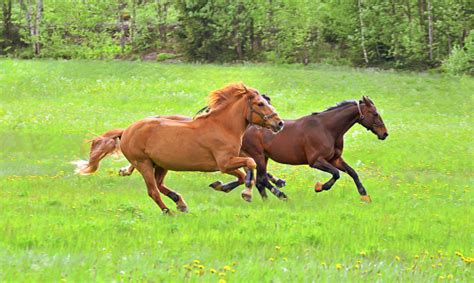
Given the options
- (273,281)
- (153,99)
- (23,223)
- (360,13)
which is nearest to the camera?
(273,281)

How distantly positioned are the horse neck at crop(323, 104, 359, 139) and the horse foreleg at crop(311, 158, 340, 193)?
59 centimetres

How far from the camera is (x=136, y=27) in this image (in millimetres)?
63375

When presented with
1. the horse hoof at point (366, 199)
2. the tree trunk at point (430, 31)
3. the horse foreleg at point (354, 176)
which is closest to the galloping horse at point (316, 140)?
the horse foreleg at point (354, 176)

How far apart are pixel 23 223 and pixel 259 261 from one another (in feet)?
12.4

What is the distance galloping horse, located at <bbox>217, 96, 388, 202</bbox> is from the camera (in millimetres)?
15758

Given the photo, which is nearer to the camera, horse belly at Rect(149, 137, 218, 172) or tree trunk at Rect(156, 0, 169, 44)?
horse belly at Rect(149, 137, 218, 172)

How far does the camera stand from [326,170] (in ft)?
51.5

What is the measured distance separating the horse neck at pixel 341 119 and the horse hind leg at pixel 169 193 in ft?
13.0

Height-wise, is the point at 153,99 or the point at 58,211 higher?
the point at 58,211

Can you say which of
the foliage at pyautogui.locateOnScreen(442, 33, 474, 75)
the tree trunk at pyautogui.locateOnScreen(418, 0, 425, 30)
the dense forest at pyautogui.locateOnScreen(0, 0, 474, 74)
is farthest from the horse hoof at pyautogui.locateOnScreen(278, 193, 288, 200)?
the tree trunk at pyautogui.locateOnScreen(418, 0, 425, 30)

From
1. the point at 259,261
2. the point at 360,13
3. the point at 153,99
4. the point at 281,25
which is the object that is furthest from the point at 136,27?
the point at 259,261

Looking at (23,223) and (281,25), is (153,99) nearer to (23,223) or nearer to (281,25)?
(281,25)

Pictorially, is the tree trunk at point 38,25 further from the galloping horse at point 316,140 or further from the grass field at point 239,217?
the galloping horse at point 316,140

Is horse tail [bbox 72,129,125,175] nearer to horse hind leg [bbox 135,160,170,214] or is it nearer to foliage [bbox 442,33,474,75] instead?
horse hind leg [bbox 135,160,170,214]
